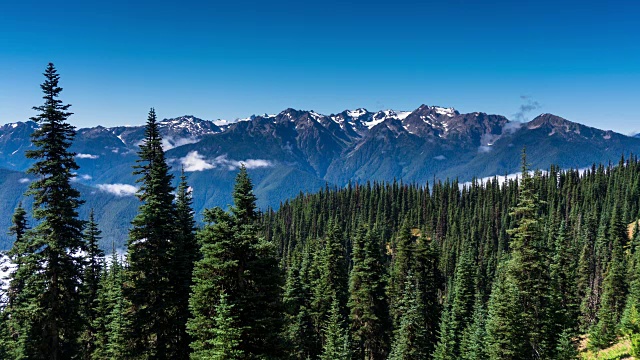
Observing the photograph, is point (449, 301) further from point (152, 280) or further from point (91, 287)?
point (152, 280)

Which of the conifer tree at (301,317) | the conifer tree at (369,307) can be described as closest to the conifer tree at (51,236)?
the conifer tree at (301,317)

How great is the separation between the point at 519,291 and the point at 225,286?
25.6 m

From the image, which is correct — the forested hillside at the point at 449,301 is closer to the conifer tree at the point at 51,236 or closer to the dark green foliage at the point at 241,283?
the dark green foliage at the point at 241,283

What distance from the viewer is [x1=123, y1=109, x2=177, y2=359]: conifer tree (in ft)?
87.2

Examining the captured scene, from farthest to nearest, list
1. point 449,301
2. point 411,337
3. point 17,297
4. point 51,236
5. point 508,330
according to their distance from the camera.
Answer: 1. point 449,301
2. point 411,337
3. point 508,330
4. point 17,297
5. point 51,236

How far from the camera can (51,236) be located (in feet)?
82.1

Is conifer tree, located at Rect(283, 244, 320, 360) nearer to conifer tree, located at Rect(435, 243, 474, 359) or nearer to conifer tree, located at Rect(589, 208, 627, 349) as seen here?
conifer tree, located at Rect(435, 243, 474, 359)

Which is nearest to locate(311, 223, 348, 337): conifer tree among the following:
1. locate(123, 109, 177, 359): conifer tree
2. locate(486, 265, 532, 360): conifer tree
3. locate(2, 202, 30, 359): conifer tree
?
locate(486, 265, 532, 360): conifer tree

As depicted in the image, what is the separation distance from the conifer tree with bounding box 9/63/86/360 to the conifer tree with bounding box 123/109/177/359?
3.47 metres

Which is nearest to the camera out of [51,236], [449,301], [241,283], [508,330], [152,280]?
[241,283]

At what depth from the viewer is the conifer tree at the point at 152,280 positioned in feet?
87.2

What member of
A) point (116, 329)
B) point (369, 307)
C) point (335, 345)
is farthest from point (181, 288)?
point (369, 307)

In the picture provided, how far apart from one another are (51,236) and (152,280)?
6501 millimetres

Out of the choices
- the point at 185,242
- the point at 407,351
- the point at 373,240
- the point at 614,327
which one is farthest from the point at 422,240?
the point at 185,242
